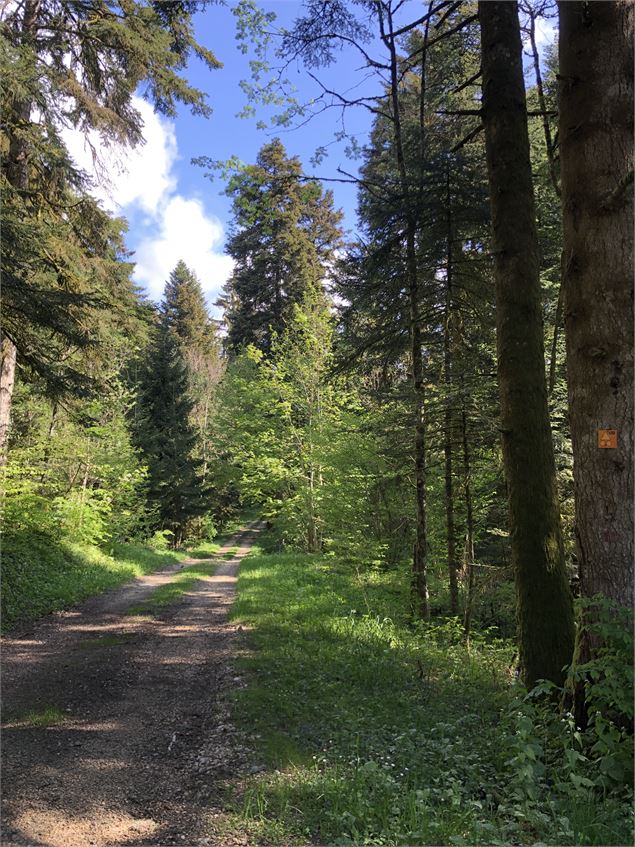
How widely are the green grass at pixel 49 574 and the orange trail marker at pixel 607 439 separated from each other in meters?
8.71

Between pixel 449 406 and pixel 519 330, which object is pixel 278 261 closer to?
pixel 449 406

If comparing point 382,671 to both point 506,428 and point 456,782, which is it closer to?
point 456,782

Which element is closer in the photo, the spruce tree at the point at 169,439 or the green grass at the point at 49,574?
the green grass at the point at 49,574

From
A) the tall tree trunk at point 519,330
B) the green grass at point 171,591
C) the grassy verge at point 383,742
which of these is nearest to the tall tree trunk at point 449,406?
the grassy verge at point 383,742

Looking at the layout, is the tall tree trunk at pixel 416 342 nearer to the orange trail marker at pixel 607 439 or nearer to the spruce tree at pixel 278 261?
the orange trail marker at pixel 607 439

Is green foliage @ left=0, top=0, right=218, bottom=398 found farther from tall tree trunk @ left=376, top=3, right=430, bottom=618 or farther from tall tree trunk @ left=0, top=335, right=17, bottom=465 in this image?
tall tree trunk @ left=376, top=3, right=430, bottom=618

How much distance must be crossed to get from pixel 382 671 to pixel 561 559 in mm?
2478

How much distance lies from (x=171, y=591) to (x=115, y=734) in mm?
8474

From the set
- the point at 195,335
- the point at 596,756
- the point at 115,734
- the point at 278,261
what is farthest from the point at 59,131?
the point at 195,335

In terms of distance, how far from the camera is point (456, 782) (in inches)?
134

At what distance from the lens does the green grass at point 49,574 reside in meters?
9.38

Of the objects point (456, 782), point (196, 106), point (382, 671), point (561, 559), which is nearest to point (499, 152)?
point (561, 559)

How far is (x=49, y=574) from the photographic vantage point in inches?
463

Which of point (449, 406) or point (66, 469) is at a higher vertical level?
point (449, 406)
